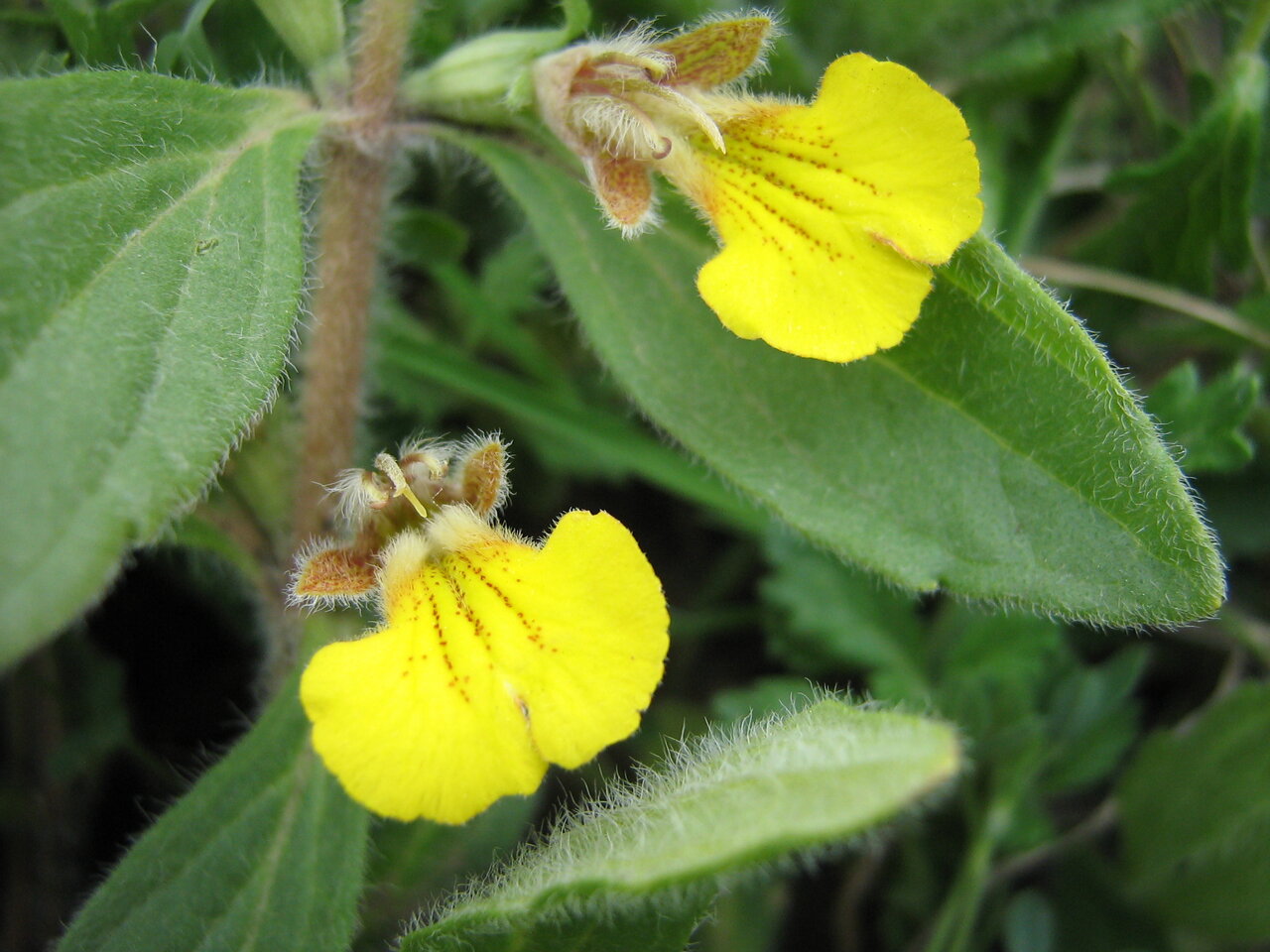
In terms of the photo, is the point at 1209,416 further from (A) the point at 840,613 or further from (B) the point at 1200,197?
(A) the point at 840,613

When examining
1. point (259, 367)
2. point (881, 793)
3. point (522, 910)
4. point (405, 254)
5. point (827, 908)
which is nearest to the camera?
point (881, 793)

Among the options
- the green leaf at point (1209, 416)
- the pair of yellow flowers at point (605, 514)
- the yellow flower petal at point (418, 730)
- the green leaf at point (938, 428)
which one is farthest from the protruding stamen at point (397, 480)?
the green leaf at point (1209, 416)

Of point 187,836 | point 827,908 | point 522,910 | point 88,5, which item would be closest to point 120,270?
point 88,5

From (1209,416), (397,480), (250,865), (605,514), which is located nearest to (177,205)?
(397,480)

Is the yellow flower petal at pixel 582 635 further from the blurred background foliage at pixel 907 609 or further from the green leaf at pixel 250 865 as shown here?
the blurred background foliage at pixel 907 609

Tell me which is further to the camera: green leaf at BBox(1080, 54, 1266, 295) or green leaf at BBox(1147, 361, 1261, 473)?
green leaf at BBox(1080, 54, 1266, 295)

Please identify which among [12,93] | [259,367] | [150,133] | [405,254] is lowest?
[405,254]

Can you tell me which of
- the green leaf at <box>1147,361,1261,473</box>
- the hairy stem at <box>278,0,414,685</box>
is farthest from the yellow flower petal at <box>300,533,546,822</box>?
the green leaf at <box>1147,361,1261,473</box>

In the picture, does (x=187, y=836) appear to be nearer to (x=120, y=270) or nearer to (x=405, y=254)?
(x=120, y=270)

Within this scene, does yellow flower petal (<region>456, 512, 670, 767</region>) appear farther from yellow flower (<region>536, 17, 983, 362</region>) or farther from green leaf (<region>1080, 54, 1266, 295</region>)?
green leaf (<region>1080, 54, 1266, 295</region>)
